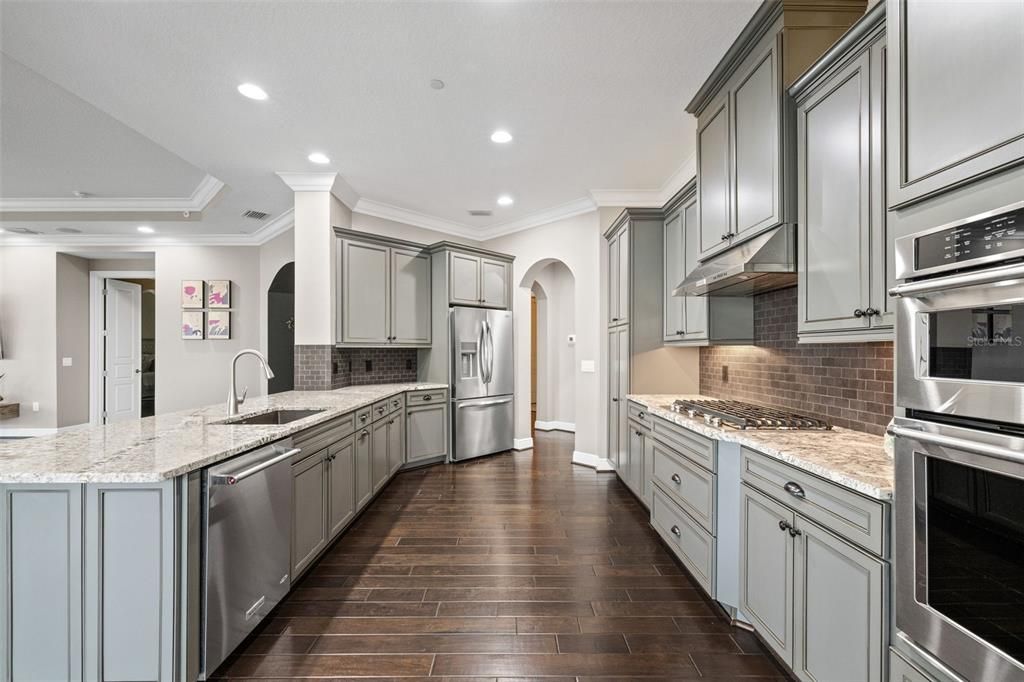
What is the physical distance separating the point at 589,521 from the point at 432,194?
11.8ft

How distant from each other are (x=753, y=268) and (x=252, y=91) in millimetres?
3142

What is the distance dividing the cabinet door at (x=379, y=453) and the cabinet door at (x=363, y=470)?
0.26 feet

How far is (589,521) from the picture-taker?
10.5 feet

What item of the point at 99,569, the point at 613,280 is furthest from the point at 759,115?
the point at 99,569

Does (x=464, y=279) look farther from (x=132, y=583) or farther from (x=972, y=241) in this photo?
(x=972, y=241)

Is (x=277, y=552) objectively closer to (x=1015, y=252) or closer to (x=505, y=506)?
(x=505, y=506)

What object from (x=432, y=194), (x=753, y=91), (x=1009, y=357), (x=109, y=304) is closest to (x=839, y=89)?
(x=753, y=91)

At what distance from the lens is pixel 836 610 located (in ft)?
4.46

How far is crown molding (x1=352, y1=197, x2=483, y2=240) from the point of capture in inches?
189

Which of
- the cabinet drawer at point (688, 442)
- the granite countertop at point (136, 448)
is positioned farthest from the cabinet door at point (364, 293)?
the cabinet drawer at point (688, 442)

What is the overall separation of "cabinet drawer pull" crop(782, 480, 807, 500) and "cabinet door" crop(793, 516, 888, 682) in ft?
0.28

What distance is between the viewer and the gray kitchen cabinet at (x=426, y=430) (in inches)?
176

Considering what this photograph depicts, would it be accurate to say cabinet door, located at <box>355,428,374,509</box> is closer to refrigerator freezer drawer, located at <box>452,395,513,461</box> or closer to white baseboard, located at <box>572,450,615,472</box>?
refrigerator freezer drawer, located at <box>452,395,513,461</box>

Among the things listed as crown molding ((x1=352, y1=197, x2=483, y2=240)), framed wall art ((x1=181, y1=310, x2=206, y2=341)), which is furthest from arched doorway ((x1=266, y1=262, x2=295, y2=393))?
crown molding ((x1=352, y1=197, x2=483, y2=240))
